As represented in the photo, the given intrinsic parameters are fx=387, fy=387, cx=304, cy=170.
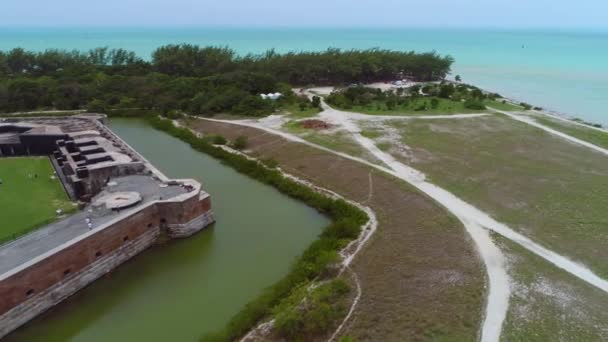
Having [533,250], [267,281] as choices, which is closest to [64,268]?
[267,281]

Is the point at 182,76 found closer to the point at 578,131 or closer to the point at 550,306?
the point at 578,131

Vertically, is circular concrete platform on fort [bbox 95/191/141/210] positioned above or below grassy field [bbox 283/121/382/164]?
below

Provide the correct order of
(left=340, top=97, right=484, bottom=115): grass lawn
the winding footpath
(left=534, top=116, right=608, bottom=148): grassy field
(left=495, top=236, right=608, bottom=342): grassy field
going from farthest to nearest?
(left=340, top=97, right=484, bottom=115): grass lawn → (left=534, top=116, right=608, bottom=148): grassy field → the winding footpath → (left=495, top=236, right=608, bottom=342): grassy field

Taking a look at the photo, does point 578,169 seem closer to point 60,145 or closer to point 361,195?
point 361,195

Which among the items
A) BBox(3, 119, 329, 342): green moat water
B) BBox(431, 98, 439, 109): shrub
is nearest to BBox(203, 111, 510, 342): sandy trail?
BBox(3, 119, 329, 342): green moat water

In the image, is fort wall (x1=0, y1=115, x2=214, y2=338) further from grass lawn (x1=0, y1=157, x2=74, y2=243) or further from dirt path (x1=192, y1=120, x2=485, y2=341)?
dirt path (x1=192, y1=120, x2=485, y2=341)

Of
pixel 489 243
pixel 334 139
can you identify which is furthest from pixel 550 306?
Result: pixel 334 139
